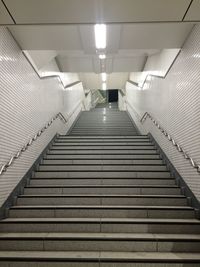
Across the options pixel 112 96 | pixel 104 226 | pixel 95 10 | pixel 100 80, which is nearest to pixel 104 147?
pixel 104 226

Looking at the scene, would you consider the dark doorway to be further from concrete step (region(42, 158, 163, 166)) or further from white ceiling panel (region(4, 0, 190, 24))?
white ceiling panel (region(4, 0, 190, 24))

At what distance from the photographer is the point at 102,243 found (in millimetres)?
3742

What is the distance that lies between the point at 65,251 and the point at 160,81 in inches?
178

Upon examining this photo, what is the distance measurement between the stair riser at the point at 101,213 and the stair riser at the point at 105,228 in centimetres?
32

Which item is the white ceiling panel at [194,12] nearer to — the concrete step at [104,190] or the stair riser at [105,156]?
the concrete step at [104,190]

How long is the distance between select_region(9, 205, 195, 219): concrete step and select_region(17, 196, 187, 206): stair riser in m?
0.25

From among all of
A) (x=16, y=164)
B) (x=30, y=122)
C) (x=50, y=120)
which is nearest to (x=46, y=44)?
(x=30, y=122)

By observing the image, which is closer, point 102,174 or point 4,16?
point 4,16

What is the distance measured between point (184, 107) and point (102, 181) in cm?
195

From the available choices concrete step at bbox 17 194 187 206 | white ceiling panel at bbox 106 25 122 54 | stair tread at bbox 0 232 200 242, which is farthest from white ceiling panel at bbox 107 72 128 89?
stair tread at bbox 0 232 200 242

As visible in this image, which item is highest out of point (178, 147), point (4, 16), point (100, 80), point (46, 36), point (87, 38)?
point (100, 80)

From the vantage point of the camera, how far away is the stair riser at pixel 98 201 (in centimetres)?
476

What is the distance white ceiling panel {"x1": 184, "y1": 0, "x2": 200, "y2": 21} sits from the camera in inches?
126

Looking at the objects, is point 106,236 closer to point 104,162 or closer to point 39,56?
point 104,162
